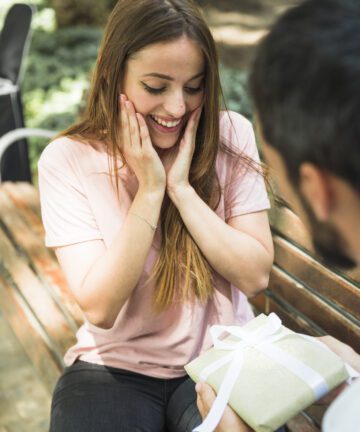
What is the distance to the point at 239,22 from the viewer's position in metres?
9.36

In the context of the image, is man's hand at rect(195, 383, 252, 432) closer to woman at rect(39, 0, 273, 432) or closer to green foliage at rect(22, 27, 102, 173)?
woman at rect(39, 0, 273, 432)

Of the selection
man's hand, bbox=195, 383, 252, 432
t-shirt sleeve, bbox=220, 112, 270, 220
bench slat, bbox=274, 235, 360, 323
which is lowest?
bench slat, bbox=274, 235, 360, 323

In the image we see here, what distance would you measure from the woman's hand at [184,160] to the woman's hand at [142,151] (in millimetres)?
54

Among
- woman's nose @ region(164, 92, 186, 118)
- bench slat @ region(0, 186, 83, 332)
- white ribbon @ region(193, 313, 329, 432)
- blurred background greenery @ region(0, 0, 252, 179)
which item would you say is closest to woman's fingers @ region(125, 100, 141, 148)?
woman's nose @ region(164, 92, 186, 118)

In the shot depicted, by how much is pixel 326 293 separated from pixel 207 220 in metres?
0.55

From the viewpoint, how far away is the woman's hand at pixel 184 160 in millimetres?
2066

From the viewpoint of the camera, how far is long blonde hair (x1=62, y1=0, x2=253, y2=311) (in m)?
1.89

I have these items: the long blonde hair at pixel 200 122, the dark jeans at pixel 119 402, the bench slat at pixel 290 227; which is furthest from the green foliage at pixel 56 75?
the dark jeans at pixel 119 402

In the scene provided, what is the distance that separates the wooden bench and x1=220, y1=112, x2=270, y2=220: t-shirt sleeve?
1.04 ft

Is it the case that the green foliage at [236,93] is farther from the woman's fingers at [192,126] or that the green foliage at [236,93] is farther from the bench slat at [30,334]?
the woman's fingers at [192,126]

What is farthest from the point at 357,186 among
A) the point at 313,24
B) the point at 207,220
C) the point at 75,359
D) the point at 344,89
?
the point at 75,359

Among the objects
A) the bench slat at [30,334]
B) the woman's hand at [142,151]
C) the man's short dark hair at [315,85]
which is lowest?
the bench slat at [30,334]

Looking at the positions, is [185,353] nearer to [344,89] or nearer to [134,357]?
[134,357]

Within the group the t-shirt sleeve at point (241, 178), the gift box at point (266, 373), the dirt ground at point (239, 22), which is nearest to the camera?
the gift box at point (266, 373)
